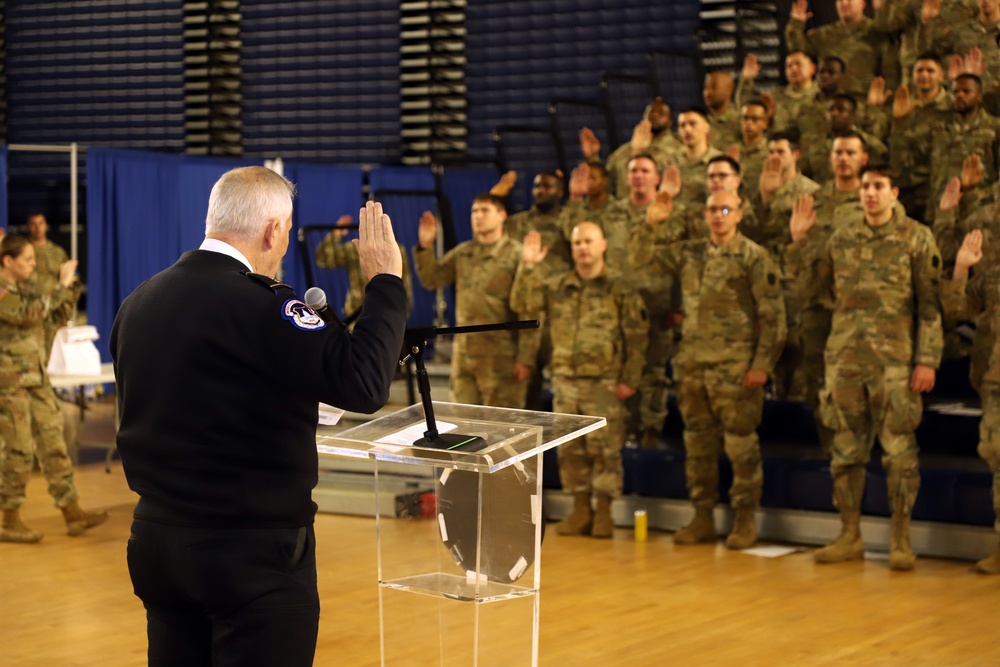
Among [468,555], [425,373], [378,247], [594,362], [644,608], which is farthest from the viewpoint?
[594,362]

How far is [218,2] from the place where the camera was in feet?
40.6

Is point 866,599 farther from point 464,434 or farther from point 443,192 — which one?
point 443,192

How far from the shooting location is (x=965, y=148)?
721cm

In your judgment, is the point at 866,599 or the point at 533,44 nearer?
the point at 866,599

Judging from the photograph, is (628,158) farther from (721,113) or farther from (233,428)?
(233,428)

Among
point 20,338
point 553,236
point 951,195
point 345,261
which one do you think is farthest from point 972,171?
point 20,338

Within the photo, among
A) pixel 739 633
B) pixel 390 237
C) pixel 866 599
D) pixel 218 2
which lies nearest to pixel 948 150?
pixel 866 599

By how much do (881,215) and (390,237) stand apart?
4127mm

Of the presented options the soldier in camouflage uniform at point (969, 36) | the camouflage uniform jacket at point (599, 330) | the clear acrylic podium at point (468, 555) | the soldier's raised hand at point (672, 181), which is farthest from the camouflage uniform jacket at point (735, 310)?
the clear acrylic podium at point (468, 555)

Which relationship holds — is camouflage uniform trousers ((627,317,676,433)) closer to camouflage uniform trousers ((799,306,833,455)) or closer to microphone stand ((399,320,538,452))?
camouflage uniform trousers ((799,306,833,455))

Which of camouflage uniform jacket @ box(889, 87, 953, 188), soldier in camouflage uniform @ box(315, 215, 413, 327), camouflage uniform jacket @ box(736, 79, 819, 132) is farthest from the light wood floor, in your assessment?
camouflage uniform jacket @ box(736, 79, 819, 132)

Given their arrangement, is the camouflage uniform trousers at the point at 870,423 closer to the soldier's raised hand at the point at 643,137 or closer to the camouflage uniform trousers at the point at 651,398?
the camouflage uniform trousers at the point at 651,398

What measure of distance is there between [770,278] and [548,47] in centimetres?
554

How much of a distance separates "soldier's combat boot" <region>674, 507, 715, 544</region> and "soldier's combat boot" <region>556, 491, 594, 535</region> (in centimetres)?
50
